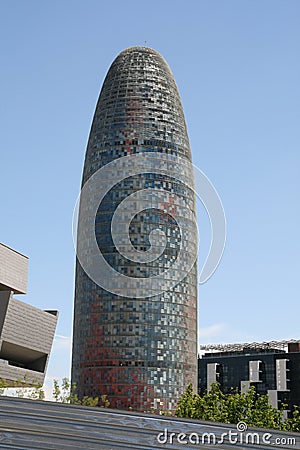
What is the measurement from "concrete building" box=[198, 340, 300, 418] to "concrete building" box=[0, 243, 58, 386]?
144 feet

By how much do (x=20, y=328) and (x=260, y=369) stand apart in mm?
61056

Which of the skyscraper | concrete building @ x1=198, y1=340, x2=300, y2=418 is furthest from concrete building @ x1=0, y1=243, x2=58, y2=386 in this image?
concrete building @ x1=198, y1=340, x2=300, y2=418

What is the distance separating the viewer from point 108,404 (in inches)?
3492

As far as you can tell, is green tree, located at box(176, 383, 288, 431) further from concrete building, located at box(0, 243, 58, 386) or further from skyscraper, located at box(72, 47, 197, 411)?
skyscraper, located at box(72, 47, 197, 411)

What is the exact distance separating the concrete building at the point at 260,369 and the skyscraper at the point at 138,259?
1403 inches

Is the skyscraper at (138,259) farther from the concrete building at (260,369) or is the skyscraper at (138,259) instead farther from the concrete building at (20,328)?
the concrete building at (260,369)

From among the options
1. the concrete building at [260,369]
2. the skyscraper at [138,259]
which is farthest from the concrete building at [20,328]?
the concrete building at [260,369]

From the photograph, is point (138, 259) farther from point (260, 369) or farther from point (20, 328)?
point (260, 369)

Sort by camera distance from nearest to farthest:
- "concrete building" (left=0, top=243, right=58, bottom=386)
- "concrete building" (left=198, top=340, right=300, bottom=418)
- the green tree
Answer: the green tree → "concrete building" (left=0, top=243, right=58, bottom=386) → "concrete building" (left=198, top=340, right=300, bottom=418)

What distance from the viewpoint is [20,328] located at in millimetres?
83062

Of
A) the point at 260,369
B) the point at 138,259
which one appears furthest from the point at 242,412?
the point at 260,369

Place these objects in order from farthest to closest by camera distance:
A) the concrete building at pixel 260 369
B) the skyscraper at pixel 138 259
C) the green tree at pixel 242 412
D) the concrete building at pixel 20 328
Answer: the concrete building at pixel 260 369, the skyscraper at pixel 138 259, the concrete building at pixel 20 328, the green tree at pixel 242 412

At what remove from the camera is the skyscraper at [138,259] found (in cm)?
9156

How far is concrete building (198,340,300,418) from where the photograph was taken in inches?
5034
